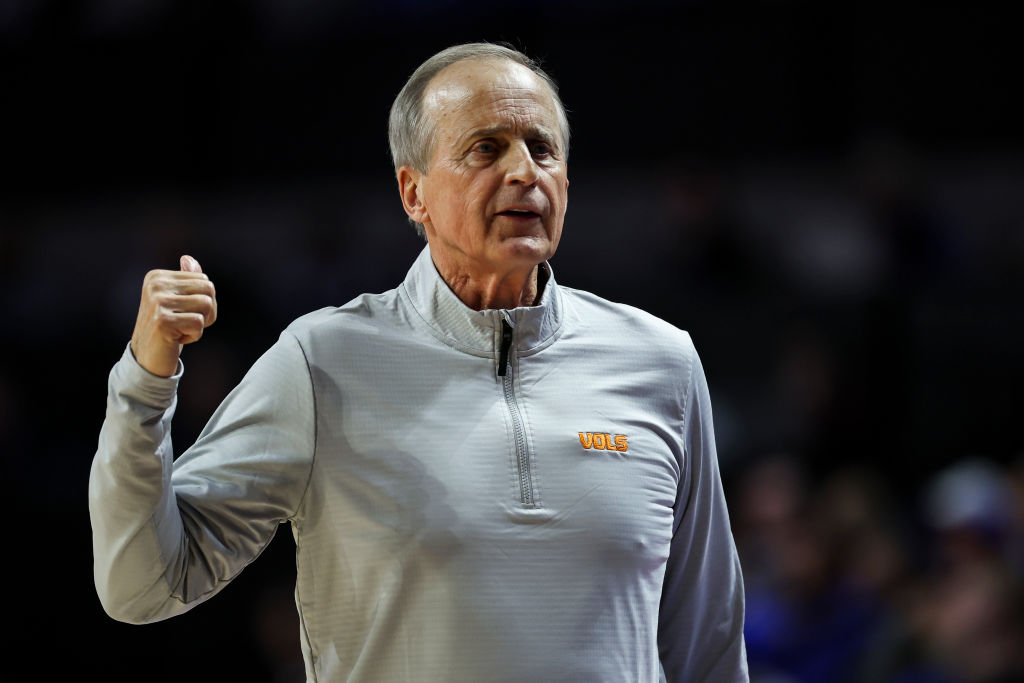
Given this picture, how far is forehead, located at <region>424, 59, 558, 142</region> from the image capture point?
7.10 feet

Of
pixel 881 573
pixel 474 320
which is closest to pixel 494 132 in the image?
pixel 474 320

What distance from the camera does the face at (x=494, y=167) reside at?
7.05ft

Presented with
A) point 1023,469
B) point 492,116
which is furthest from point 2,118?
point 492,116

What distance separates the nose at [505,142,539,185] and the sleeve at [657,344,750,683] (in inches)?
18.2

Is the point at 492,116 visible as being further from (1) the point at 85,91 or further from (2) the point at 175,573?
(1) the point at 85,91

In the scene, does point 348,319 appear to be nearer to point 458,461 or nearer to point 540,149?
point 458,461

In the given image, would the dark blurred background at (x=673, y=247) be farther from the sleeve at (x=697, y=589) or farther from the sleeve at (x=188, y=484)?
the sleeve at (x=188, y=484)

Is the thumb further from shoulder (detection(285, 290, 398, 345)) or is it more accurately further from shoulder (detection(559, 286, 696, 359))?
shoulder (detection(559, 286, 696, 359))

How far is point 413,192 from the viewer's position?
2299 mm

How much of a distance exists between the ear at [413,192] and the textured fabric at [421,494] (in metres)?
0.11

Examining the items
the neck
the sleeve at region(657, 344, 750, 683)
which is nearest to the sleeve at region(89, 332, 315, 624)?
the neck

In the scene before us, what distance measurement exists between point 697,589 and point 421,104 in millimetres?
949

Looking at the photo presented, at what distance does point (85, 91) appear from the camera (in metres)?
7.95

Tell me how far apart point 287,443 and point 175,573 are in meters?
0.26
